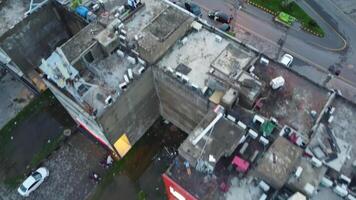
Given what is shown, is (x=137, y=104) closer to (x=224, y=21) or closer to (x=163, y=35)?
(x=163, y=35)

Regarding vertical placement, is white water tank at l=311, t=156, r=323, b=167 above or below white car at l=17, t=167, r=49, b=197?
above

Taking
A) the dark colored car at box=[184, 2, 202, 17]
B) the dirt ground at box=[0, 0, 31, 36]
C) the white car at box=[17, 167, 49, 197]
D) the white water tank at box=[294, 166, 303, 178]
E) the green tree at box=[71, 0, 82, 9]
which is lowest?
the white car at box=[17, 167, 49, 197]

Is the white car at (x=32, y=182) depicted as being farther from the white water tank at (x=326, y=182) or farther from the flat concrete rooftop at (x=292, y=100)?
the white water tank at (x=326, y=182)

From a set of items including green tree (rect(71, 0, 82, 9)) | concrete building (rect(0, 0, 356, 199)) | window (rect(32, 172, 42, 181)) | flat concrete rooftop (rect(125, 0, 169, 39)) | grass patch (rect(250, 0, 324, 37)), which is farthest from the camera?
grass patch (rect(250, 0, 324, 37))

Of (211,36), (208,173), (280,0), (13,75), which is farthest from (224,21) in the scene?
(13,75)

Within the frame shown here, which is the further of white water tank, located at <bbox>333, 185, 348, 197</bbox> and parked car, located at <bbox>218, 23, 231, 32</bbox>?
parked car, located at <bbox>218, 23, 231, 32</bbox>

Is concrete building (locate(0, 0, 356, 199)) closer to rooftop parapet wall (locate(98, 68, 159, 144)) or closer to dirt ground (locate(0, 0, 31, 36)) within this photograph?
rooftop parapet wall (locate(98, 68, 159, 144))

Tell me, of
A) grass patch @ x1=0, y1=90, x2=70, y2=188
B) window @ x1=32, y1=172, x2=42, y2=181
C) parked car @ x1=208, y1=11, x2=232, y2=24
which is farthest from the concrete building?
parked car @ x1=208, y1=11, x2=232, y2=24
